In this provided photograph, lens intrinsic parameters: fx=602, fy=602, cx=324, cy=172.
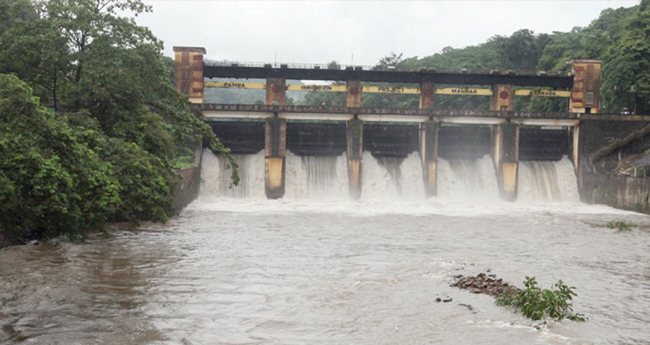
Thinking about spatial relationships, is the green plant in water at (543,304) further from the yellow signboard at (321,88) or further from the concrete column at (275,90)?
the yellow signboard at (321,88)

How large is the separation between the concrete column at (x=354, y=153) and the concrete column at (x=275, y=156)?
12.3ft

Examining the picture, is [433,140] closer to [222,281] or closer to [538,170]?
[538,170]

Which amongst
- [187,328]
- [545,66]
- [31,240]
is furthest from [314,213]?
[545,66]

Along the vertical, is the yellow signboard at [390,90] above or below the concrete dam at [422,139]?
above

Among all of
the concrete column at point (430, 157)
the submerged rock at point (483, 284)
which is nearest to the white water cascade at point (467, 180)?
the concrete column at point (430, 157)

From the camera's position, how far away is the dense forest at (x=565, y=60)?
3928 cm

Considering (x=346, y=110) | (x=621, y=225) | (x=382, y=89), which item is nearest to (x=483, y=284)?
(x=621, y=225)

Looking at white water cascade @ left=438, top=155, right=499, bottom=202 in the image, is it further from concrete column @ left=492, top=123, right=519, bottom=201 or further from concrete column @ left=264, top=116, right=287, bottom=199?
concrete column @ left=264, top=116, right=287, bottom=199

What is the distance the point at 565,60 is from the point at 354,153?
24.8 metres

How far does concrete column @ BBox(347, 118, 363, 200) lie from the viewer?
3422cm

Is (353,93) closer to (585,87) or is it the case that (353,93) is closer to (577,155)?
(577,155)

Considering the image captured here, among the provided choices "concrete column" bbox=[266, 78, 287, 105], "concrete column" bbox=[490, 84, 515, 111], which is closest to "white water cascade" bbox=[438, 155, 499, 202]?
"concrete column" bbox=[490, 84, 515, 111]

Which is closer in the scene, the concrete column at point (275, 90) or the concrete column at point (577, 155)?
the concrete column at point (577, 155)

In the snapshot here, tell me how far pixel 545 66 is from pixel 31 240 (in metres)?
49.0
